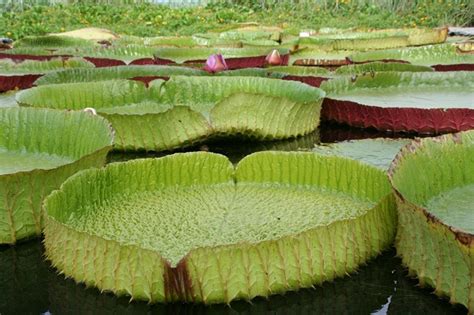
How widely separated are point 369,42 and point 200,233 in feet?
16.9

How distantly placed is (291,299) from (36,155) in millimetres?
1259

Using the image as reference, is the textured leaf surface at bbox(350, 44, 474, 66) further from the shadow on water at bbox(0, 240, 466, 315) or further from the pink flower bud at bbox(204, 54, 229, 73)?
the shadow on water at bbox(0, 240, 466, 315)

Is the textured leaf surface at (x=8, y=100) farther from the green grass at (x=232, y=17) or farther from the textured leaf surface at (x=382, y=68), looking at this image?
the green grass at (x=232, y=17)

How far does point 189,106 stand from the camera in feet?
8.47

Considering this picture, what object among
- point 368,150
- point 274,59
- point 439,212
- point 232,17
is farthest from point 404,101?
point 232,17

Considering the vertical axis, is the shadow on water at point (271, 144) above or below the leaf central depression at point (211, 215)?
below

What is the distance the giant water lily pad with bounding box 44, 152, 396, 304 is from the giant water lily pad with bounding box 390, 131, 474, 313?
83mm

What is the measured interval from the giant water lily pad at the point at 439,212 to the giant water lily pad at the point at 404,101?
82 centimetres

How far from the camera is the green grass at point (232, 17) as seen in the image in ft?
38.5

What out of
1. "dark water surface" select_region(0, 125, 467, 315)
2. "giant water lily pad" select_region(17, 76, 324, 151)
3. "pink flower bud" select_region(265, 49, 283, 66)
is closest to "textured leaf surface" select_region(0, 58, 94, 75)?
"pink flower bud" select_region(265, 49, 283, 66)

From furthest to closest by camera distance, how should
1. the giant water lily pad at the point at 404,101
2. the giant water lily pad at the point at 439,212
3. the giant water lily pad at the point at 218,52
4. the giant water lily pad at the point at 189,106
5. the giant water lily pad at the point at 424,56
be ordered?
the giant water lily pad at the point at 424,56, the giant water lily pad at the point at 218,52, the giant water lily pad at the point at 404,101, the giant water lily pad at the point at 189,106, the giant water lily pad at the point at 439,212

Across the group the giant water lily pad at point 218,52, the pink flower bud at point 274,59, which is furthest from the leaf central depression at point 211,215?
the giant water lily pad at point 218,52

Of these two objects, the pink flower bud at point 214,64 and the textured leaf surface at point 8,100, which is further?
the pink flower bud at point 214,64

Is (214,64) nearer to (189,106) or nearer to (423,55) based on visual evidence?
(189,106)
